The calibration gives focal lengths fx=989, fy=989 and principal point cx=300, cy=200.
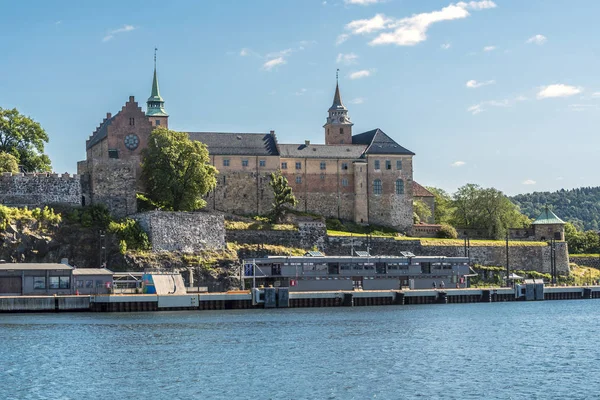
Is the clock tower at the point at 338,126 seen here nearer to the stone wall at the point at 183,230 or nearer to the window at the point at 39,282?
the stone wall at the point at 183,230

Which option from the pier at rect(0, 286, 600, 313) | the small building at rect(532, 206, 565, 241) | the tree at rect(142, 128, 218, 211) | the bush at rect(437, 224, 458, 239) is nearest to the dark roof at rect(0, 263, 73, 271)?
the pier at rect(0, 286, 600, 313)

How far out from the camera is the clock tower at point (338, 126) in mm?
125625

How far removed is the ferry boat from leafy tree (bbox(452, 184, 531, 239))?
70.8ft

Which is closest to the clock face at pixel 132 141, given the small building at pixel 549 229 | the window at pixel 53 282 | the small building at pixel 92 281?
the small building at pixel 92 281

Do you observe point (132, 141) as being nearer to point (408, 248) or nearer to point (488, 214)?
point (408, 248)

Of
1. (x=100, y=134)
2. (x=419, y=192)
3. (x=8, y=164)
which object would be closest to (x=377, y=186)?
(x=419, y=192)

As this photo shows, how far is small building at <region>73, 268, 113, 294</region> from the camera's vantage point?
8006 centimetres

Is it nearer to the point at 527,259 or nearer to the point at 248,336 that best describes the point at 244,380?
the point at 248,336

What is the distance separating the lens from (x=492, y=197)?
125 meters

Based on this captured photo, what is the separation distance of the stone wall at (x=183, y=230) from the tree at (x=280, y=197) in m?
10.4

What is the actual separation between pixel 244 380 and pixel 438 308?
143ft

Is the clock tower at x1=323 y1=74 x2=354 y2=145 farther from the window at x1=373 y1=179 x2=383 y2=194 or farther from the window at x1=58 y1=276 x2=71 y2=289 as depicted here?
the window at x1=58 y1=276 x2=71 y2=289

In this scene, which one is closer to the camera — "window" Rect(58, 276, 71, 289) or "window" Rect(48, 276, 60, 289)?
"window" Rect(48, 276, 60, 289)

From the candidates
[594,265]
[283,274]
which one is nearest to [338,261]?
[283,274]
